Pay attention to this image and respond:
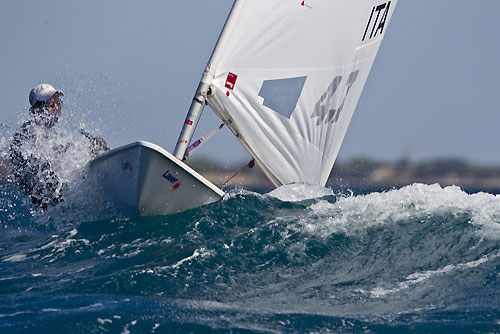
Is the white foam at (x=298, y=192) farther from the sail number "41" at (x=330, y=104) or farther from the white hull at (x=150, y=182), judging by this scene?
the white hull at (x=150, y=182)

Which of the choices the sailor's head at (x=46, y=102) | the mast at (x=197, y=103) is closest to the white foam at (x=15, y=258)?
the mast at (x=197, y=103)

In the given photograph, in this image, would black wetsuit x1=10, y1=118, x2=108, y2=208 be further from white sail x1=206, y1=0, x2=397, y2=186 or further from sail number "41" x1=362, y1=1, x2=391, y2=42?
sail number "41" x1=362, y1=1, x2=391, y2=42

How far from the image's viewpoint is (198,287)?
133 inches

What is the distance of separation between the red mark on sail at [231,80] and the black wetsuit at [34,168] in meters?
1.39

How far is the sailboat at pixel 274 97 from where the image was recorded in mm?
4402

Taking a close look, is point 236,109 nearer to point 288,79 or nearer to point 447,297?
point 288,79

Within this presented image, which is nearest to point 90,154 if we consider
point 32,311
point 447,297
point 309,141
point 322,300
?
point 309,141

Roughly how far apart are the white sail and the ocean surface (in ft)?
1.61

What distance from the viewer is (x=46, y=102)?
5.57 meters

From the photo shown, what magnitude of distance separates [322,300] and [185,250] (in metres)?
1.14

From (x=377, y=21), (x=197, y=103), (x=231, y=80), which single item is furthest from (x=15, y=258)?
(x=377, y=21)

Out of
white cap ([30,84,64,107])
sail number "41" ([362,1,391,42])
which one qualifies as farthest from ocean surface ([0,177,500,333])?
sail number "41" ([362,1,391,42])

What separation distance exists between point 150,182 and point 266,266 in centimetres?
110

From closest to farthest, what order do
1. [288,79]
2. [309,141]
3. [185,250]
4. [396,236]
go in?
[185,250] → [396,236] → [288,79] → [309,141]
